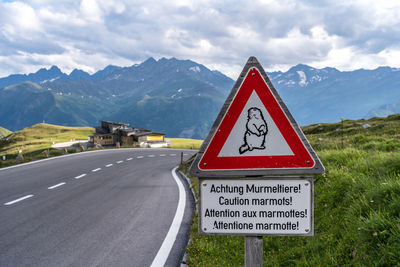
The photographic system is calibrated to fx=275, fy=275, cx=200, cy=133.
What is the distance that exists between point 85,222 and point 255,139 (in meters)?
5.09

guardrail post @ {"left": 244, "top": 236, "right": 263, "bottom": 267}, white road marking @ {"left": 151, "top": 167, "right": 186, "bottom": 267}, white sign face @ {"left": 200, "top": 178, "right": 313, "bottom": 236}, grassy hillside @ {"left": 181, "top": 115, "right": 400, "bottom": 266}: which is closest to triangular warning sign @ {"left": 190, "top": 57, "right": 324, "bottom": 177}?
white sign face @ {"left": 200, "top": 178, "right": 313, "bottom": 236}

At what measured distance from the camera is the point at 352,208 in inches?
163

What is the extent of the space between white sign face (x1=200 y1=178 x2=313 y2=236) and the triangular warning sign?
0.36ft

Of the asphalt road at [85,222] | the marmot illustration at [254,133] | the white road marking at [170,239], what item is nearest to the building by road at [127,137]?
the asphalt road at [85,222]

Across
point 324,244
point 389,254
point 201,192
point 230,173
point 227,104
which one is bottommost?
point 324,244

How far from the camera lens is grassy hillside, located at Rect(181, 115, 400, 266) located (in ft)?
10.5

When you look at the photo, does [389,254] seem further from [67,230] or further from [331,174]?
[67,230]

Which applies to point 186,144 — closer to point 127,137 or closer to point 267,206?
point 127,137

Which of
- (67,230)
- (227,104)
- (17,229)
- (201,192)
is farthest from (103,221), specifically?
(227,104)

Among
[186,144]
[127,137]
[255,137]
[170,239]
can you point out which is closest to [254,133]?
[255,137]

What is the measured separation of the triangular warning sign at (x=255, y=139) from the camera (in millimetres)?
2480

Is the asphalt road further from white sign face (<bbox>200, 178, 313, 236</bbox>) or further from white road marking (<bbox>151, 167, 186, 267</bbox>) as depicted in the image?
white sign face (<bbox>200, 178, 313, 236</bbox>)

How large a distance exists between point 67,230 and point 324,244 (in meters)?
4.76

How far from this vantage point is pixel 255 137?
252cm
